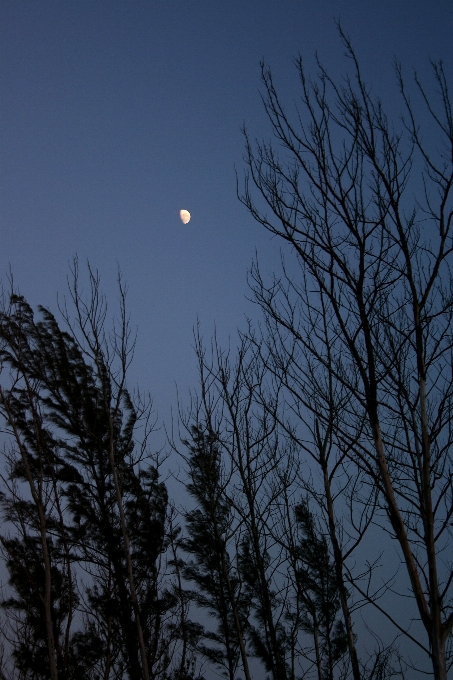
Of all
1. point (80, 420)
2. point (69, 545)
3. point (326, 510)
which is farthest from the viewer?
point (80, 420)

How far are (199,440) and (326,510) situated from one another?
1904 mm

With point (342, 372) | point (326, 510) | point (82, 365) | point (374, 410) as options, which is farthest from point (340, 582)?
point (82, 365)

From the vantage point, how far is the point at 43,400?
30.2ft

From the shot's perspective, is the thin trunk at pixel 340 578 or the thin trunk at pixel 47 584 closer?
the thin trunk at pixel 47 584

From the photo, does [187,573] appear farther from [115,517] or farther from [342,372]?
[342,372]

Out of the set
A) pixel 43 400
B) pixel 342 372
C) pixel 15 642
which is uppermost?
pixel 43 400

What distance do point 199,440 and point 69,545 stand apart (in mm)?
2629

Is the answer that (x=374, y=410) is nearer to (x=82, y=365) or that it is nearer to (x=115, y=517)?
(x=115, y=517)

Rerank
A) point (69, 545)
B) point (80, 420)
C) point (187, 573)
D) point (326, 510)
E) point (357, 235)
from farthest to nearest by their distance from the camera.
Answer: point (187, 573) < point (80, 420) < point (69, 545) < point (326, 510) < point (357, 235)

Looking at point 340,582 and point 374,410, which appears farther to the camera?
point 340,582

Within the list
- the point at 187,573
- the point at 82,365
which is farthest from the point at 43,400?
the point at 187,573

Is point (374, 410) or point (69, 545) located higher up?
point (69, 545)

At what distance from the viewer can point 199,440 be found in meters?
7.50

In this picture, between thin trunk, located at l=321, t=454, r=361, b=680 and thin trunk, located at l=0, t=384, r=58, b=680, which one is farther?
thin trunk, located at l=321, t=454, r=361, b=680
